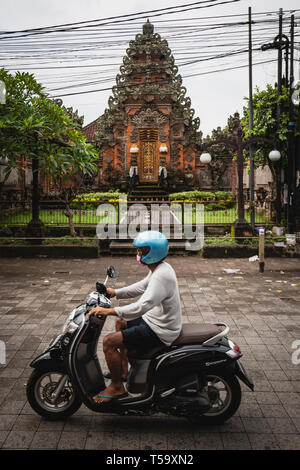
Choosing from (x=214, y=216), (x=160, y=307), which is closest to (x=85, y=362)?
(x=160, y=307)

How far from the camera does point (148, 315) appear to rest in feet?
12.2

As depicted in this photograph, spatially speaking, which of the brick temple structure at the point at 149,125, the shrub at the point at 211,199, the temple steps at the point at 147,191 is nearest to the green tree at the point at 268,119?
the shrub at the point at 211,199

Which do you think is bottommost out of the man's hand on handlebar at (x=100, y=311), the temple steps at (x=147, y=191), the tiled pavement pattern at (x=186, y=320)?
the tiled pavement pattern at (x=186, y=320)

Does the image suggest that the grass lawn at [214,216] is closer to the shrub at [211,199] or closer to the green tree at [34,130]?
the shrub at [211,199]

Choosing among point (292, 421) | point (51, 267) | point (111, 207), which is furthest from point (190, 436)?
point (111, 207)

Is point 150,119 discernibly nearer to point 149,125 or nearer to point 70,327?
point 149,125

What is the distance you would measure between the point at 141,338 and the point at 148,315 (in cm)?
22

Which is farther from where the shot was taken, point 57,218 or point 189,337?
point 57,218

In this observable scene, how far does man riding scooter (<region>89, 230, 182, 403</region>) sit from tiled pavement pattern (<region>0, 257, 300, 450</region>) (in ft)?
1.60

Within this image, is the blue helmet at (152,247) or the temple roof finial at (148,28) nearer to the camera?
the blue helmet at (152,247)

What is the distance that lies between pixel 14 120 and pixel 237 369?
8471 millimetres

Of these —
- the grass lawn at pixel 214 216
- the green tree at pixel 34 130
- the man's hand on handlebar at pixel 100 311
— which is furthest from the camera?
the grass lawn at pixel 214 216

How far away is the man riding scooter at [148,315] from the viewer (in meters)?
3.59

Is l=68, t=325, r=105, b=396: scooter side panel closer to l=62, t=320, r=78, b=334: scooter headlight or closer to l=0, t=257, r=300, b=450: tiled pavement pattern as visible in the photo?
l=62, t=320, r=78, b=334: scooter headlight
